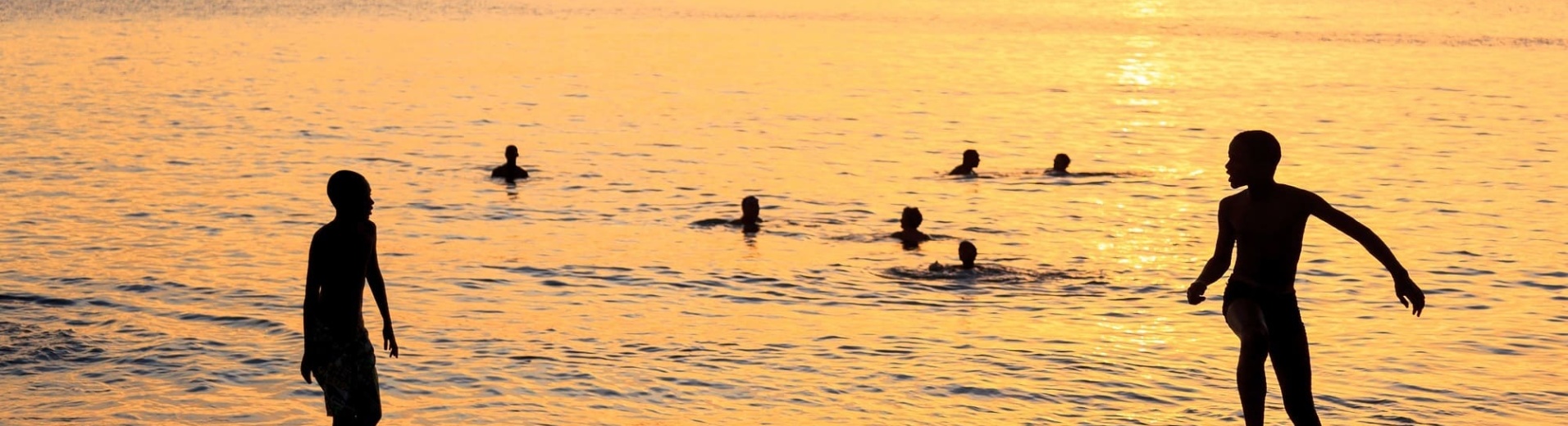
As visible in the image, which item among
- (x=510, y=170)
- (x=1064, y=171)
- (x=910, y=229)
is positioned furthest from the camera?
(x=1064, y=171)

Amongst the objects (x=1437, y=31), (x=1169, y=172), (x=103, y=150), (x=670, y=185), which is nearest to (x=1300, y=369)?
(x=670, y=185)

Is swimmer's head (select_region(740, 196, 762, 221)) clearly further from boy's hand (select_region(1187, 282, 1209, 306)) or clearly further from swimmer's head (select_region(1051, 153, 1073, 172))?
boy's hand (select_region(1187, 282, 1209, 306))

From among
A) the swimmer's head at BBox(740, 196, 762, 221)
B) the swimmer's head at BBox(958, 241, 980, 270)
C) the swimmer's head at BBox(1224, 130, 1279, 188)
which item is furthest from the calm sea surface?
the swimmer's head at BBox(1224, 130, 1279, 188)

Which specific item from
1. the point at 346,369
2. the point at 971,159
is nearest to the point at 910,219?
the point at 971,159

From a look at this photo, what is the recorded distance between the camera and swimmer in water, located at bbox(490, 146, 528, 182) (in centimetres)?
3025

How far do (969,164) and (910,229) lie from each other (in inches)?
310

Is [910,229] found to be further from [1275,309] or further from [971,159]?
[1275,309]

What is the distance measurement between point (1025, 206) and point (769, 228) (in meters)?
4.74

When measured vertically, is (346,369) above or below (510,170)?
above

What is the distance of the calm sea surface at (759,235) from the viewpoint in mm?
15281

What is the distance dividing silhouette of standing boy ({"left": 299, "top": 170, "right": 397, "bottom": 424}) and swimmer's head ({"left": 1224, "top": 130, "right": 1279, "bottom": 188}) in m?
4.28

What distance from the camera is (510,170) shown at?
3052 centimetres

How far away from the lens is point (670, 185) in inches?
1209

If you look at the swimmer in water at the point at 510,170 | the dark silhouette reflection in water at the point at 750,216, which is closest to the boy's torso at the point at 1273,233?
the dark silhouette reflection in water at the point at 750,216
